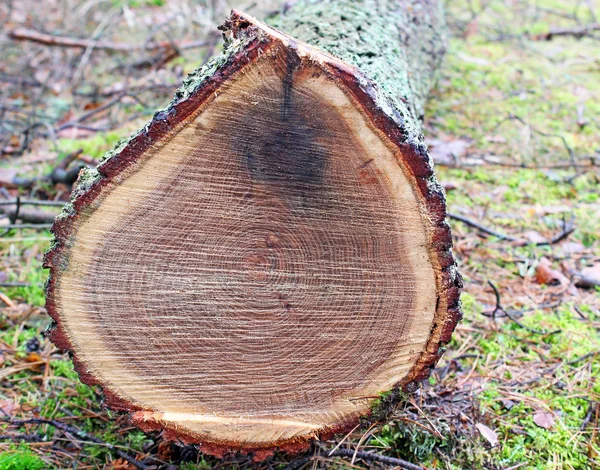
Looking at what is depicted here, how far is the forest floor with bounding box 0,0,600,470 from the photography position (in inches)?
72.1

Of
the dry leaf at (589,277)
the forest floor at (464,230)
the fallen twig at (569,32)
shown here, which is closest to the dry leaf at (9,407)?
the forest floor at (464,230)

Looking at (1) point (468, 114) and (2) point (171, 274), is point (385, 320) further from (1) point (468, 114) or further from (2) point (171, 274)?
(1) point (468, 114)

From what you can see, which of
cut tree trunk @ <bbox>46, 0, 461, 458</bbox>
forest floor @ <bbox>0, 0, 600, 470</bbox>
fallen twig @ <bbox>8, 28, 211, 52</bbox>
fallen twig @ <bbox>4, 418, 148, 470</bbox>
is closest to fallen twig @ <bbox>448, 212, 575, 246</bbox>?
forest floor @ <bbox>0, 0, 600, 470</bbox>

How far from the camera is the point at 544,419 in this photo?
193 cm

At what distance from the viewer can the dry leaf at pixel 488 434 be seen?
183 centimetres

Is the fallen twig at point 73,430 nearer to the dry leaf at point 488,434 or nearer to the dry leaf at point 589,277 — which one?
the dry leaf at point 488,434

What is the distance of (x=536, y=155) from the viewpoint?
372 cm

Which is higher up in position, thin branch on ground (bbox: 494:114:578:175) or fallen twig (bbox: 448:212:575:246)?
thin branch on ground (bbox: 494:114:578:175)

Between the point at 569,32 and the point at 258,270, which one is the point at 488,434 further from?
the point at 569,32

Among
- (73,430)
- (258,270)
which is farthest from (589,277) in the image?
(73,430)

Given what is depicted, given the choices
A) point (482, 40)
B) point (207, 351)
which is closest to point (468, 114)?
point (482, 40)

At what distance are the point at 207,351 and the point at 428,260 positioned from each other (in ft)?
2.22

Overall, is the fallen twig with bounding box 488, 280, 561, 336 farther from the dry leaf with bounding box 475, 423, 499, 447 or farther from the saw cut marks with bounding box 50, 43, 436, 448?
the saw cut marks with bounding box 50, 43, 436, 448

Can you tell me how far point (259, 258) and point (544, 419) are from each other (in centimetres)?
120
